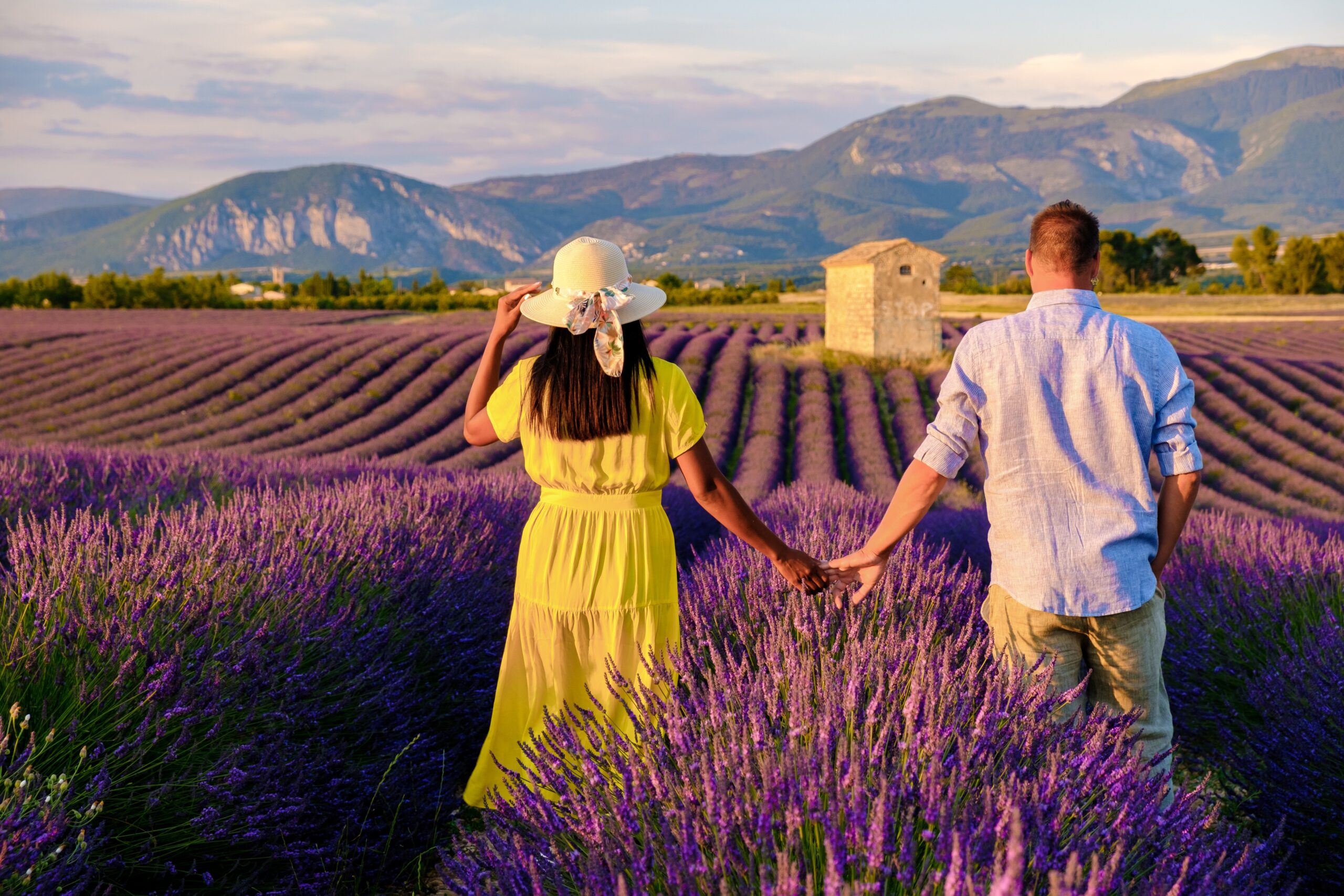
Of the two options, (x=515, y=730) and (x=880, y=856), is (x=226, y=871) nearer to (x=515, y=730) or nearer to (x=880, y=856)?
(x=515, y=730)

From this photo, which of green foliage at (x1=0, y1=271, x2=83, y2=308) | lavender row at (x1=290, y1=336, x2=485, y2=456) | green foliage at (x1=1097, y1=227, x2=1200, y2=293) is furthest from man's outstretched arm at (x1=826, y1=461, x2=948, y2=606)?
green foliage at (x1=1097, y1=227, x2=1200, y2=293)

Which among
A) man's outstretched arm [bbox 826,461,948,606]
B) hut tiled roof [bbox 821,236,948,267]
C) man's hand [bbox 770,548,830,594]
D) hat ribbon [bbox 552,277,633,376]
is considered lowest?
man's hand [bbox 770,548,830,594]

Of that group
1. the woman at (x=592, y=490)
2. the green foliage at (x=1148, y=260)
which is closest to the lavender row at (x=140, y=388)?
the woman at (x=592, y=490)

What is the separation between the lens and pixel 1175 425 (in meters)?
2.02

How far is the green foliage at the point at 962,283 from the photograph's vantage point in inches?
2296

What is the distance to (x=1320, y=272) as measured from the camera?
55.6 meters

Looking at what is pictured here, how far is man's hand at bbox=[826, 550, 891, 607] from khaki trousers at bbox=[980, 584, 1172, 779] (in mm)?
353

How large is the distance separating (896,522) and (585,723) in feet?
2.93

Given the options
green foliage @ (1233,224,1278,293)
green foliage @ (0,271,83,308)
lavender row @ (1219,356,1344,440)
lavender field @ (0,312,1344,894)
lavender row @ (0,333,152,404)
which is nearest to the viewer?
lavender field @ (0,312,1344,894)

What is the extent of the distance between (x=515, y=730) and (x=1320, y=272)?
223ft

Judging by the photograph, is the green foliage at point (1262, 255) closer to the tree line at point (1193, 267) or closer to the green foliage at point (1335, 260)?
the tree line at point (1193, 267)

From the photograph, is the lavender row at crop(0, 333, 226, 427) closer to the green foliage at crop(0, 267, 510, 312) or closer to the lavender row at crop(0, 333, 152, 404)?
the lavender row at crop(0, 333, 152, 404)

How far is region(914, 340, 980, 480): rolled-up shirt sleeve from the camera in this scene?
207cm

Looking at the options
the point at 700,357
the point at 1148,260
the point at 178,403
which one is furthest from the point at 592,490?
the point at 1148,260
